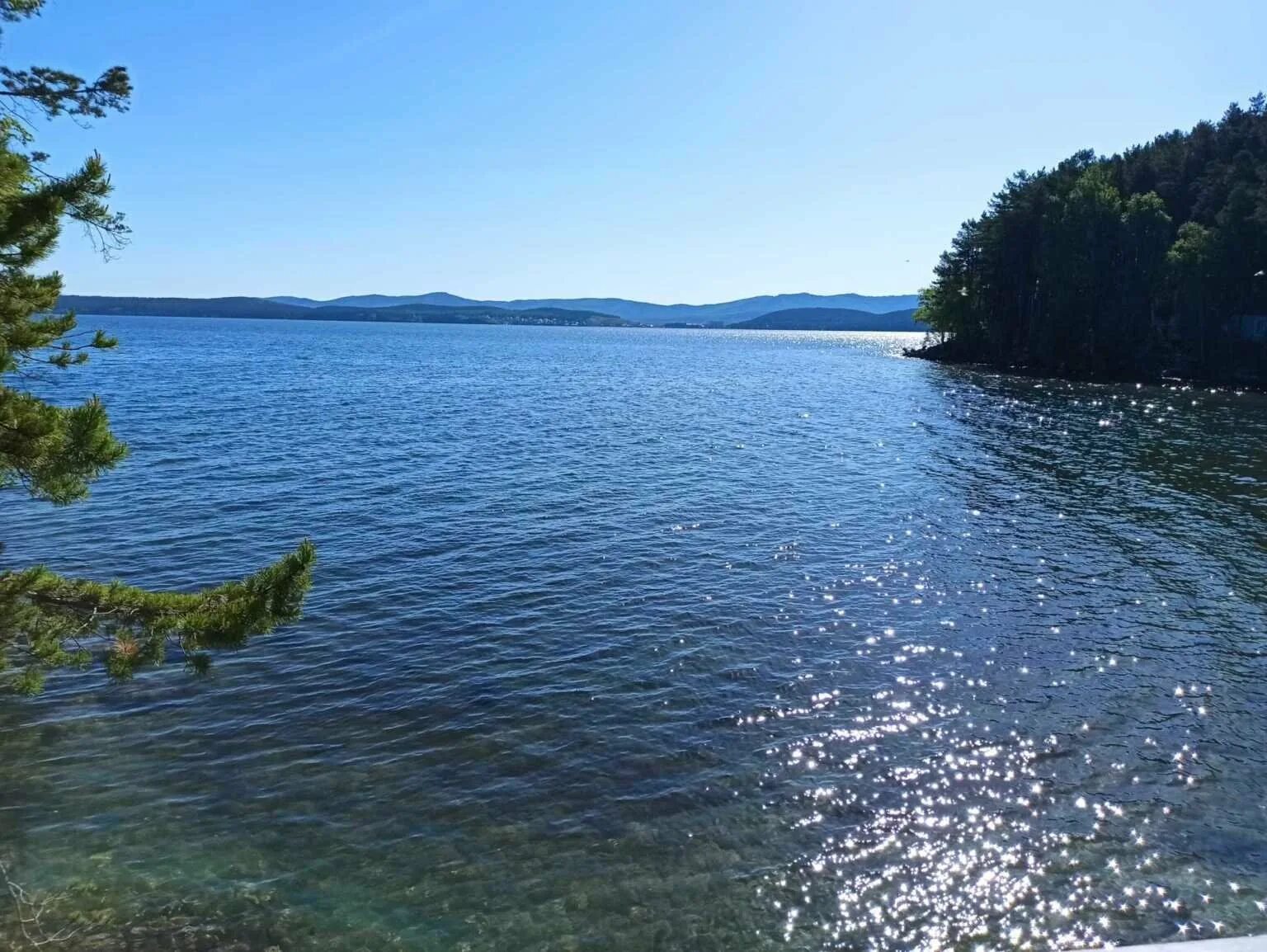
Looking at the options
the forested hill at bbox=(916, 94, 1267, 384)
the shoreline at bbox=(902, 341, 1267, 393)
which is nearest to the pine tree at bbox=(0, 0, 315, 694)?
the shoreline at bbox=(902, 341, 1267, 393)

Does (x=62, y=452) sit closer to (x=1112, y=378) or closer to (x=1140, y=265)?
(x=1112, y=378)

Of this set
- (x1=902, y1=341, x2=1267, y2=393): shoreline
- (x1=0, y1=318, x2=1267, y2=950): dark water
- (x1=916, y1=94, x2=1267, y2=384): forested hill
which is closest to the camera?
(x1=0, y1=318, x2=1267, y2=950): dark water

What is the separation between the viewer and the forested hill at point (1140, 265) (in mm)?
86312

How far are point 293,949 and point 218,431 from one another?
4298 cm

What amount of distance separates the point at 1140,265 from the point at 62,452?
10920cm

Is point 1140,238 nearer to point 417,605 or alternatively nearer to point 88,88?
point 417,605

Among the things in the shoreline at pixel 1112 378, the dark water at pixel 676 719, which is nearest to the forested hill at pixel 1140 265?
the shoreline at pixel 1112 378

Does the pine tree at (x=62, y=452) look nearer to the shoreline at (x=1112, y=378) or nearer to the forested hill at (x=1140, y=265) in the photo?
the shoreline at (x=1112, y=378)

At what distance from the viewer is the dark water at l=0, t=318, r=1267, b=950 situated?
1073 centimetres

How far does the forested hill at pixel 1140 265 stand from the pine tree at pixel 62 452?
102746 mm

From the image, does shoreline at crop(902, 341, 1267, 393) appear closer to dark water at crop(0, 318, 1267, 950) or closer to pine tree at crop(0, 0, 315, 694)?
dark water at crop(0, 318, 1267, 950)

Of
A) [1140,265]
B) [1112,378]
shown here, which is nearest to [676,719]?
[1112,378]

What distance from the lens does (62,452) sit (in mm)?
8680

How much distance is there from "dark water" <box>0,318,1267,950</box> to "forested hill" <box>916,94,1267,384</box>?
6695cm
